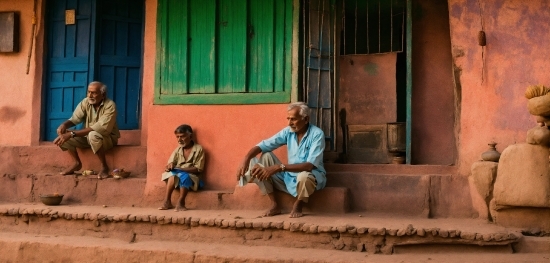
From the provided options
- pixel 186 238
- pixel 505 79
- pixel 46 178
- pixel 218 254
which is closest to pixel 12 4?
pixel 46 178

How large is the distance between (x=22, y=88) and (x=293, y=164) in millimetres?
4566

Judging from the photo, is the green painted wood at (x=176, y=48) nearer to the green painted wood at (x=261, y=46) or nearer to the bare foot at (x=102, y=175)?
the green painted wood at (x=261, y=46)

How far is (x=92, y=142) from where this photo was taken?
8203mm

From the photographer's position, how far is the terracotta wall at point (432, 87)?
8.14m

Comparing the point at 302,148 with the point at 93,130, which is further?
the point at 93,130

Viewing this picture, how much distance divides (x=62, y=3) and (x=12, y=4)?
2.17ft

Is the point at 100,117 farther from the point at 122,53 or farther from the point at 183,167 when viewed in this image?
the point at 122,53

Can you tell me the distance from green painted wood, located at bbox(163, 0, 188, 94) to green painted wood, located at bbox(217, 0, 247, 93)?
0.44 metres

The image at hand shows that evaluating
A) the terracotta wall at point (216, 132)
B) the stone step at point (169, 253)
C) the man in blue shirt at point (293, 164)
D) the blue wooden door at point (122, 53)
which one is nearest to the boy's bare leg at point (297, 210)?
the man in blue shirt at point (293, 164)

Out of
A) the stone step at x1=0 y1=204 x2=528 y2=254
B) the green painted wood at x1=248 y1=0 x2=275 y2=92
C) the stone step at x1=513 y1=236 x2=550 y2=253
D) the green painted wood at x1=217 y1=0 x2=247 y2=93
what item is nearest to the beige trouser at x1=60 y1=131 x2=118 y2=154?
the stone step at x1=0 y1=204 x2=528 y2=254

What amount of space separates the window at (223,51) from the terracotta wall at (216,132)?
11 cm

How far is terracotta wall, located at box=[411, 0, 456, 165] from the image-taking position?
8.14 metres

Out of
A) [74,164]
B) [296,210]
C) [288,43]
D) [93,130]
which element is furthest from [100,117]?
[296,210]

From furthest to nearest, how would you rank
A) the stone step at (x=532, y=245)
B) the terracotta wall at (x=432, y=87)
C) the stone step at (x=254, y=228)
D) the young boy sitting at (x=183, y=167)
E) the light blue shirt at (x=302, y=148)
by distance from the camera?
the terracotta wall at (x=432, y=87), the young boy sitting at (x=183, y=167), the light blue shirt at (x=302, y=148), the stone step at (x=254, y=228), the stone step at (x=532, y=245)
